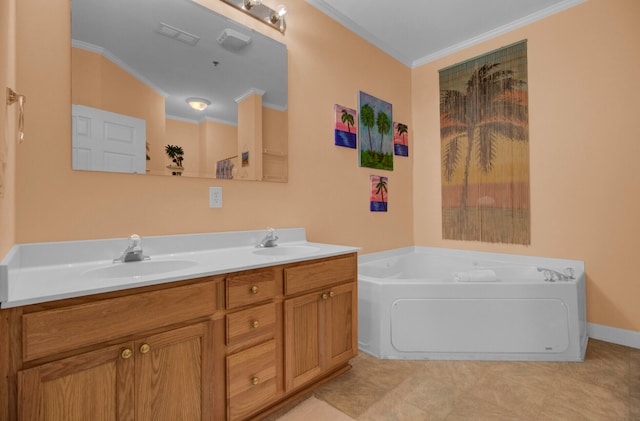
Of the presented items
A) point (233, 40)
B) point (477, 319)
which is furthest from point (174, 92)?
point (477, 319)

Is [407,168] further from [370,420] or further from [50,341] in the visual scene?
[50,341]

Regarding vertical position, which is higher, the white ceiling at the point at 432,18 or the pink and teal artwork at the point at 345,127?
the white ceiling at the point at 432,18

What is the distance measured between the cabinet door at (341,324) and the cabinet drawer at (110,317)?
2.37 ft

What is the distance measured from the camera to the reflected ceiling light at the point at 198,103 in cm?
173

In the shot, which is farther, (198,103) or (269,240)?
(269,240)

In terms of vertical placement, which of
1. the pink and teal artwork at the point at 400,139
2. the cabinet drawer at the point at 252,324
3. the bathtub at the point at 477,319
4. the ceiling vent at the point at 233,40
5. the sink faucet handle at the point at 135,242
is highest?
the ceiling vent at the point at 233,40

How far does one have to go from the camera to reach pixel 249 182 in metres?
1.98

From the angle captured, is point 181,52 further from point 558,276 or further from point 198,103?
point 558,276

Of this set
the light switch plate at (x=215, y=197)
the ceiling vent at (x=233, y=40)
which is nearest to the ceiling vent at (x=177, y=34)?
the ceiling vent at (x=233, y=40)

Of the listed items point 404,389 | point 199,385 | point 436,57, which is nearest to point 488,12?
point 436,57

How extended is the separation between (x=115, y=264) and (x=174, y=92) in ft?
3.05

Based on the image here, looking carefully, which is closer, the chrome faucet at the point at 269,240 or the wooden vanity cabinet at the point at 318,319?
the wooden vanity cabinet at the point at 318,319

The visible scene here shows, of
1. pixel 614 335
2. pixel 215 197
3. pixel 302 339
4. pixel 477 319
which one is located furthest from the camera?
pixel 614 335

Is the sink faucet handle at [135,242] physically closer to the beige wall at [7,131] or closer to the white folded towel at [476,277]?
the beige wall at [7,131]
